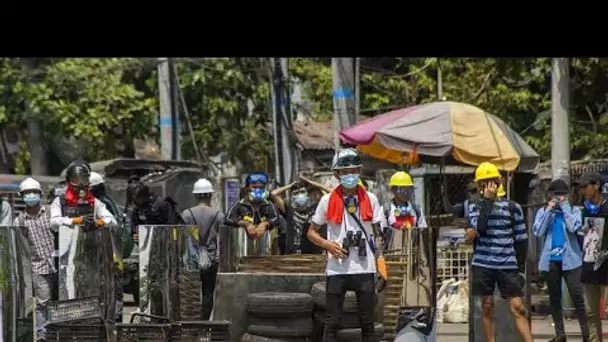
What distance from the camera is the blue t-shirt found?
49.3 ft

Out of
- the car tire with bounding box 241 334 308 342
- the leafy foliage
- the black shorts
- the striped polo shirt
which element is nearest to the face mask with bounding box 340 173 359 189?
the car tire with bounding box 241 334 308 342

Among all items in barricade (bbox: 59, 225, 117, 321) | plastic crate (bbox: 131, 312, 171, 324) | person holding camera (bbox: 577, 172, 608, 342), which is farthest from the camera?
person holding camera (bbox: 577, 172, 608, 342)

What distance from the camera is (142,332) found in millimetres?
12547

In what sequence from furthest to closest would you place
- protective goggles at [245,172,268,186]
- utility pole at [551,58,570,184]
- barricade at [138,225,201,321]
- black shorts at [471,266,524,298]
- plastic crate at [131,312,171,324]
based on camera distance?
utility pole at [551,58,570,184], protective goggles at [245,172,268,186], barricade at [138,225,201,321], black shorts at [471,266,524,298], plastic crate at [131,312,171,324]

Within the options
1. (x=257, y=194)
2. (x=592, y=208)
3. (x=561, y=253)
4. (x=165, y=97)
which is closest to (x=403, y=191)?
(x=257, y=194)

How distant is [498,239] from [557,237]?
1.54m

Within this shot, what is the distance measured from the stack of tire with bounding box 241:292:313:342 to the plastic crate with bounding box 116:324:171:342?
35.4 inches

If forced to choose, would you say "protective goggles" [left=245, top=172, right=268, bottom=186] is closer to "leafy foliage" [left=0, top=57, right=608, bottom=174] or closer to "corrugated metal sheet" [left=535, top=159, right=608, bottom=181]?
"corrugated metal sheet" [left=535, top=159, right=608, bottom=181]

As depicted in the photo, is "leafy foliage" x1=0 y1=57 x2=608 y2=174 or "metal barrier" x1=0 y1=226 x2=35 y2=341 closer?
"metal barrier" x1=0 y1=226 x2=35 y2=341

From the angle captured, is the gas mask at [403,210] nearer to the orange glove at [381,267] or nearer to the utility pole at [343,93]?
the orange glove at [381,267]

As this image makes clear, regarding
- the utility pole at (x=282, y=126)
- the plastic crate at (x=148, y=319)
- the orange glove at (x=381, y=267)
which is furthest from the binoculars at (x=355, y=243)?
the utility pole at (x=282, y=126)

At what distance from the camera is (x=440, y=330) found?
17828mm
